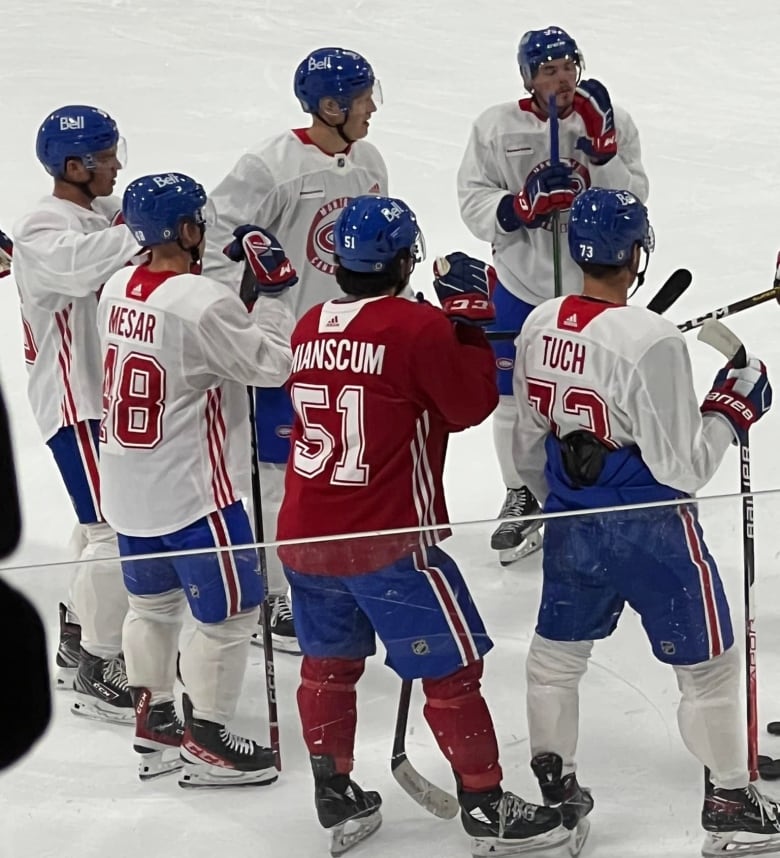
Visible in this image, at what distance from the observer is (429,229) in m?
5.80

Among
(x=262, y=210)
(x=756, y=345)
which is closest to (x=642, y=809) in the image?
(x=262, y=210)

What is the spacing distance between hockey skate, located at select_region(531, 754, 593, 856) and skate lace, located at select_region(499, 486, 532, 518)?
1.46 meters

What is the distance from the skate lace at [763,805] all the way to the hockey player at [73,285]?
1.35m

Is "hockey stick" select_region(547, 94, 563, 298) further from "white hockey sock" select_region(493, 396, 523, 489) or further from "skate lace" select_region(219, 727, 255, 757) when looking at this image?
"skate lace" select_region(219, 727, 255, 757)

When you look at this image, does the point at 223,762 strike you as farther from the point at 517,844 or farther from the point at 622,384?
the point at 622,384

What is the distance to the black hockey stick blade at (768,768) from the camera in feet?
8.32

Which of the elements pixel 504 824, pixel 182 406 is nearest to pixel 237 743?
pixel 504 824

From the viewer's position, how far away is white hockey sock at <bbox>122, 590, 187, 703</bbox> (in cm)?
244

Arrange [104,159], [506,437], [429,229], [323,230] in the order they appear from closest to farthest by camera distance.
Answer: [104,159] < [323,230] < [506,437] < [429,229]

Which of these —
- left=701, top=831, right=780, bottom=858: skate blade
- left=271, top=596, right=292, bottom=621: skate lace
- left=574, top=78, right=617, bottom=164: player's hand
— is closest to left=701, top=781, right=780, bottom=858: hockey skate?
left=701, top=831, right=780, bottom=858: skate blade

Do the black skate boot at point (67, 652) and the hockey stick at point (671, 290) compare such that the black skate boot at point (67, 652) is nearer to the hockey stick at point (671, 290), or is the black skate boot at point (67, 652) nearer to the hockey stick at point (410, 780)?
the hockey stick at point (410, 780)

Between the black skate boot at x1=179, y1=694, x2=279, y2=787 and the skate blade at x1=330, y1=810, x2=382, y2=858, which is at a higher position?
the black skate boot at x1=179, y1=694, x2=279, y2=787

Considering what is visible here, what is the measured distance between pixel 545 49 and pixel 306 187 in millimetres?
652

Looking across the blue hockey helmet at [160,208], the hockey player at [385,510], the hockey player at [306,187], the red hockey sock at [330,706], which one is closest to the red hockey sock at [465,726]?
the hockey player at [385,510]
